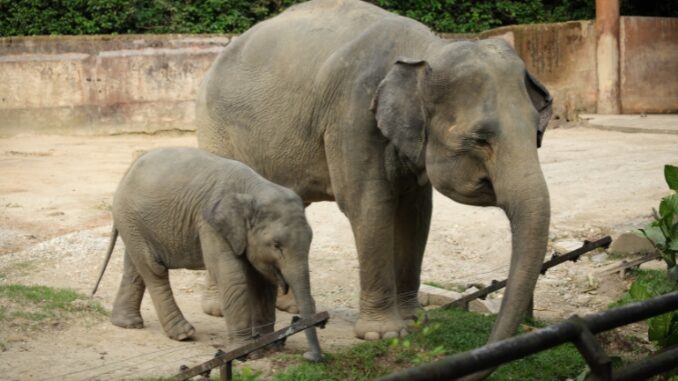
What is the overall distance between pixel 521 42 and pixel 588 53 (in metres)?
1.12

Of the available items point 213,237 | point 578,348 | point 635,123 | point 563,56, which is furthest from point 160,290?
point 563,56

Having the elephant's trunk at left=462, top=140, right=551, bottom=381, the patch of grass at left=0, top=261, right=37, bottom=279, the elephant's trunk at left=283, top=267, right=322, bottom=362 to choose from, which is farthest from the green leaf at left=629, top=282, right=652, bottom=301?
the patch of grass at left=0, top=261, right=37, bottom=279

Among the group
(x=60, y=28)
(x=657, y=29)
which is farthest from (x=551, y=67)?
(x=60, y=28)

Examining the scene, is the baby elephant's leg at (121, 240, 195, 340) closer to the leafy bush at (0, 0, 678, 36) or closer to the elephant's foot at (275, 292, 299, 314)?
the elephant's foot at (275, 292, 299, 314)

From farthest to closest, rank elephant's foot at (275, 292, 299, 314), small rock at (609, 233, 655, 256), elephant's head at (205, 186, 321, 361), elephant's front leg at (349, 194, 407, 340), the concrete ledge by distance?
1. the concrete ledge
2. small rock at (609, 233, 655, 256)
3. elephant's foot at (275, 292, 299, 314)
4. elephant's front leg at (349, 194, 407, 340)
5. elephant's head at (205, 186, 321, 361)

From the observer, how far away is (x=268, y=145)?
7.36 metres

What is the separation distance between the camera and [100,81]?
1722 cm

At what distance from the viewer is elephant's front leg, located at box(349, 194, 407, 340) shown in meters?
6.55

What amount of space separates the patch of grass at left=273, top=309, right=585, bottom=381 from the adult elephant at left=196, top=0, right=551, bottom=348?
0.44 m

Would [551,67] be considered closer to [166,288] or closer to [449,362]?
[166,288]

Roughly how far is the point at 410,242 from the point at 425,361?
1.73 m

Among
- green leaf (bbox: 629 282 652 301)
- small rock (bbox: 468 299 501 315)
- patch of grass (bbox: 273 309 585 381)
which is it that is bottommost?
small rock (bbox: 468 299 501 315)

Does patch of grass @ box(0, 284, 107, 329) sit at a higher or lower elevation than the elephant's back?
lower

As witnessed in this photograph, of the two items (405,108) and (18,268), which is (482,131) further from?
(18,268)
